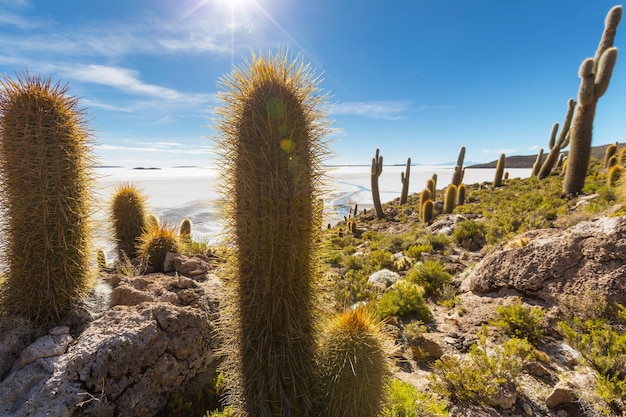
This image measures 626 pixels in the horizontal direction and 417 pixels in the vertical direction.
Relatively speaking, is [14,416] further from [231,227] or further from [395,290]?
[395,290]

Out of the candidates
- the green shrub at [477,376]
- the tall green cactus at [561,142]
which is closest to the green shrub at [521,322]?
the green shrub at [477,376]

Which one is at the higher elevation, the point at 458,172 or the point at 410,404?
the point at 458,172

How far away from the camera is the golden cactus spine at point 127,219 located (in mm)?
5613

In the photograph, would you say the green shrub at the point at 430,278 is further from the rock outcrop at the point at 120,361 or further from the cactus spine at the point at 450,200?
the cactus spine at the point at 450,200

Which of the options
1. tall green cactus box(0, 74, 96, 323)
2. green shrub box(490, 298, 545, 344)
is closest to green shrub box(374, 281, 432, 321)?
green shrub box(490, 298, 545, 344)

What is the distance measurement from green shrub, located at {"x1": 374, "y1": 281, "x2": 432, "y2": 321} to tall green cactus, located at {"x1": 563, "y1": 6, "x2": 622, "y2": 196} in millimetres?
9403

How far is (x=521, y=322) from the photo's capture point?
12.9ft

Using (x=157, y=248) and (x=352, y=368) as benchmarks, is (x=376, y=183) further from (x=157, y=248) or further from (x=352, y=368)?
(x=352, y=368)

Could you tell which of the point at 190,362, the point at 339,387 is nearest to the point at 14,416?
the point at 190,362

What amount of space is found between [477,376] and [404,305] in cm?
190

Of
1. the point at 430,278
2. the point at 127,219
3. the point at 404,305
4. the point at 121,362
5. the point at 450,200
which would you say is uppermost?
the point at 450,200

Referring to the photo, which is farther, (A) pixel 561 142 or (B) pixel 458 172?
(B) pixel 458 172

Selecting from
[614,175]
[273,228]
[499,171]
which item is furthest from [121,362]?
[499,171]

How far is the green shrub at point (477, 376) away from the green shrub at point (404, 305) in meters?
1.44
